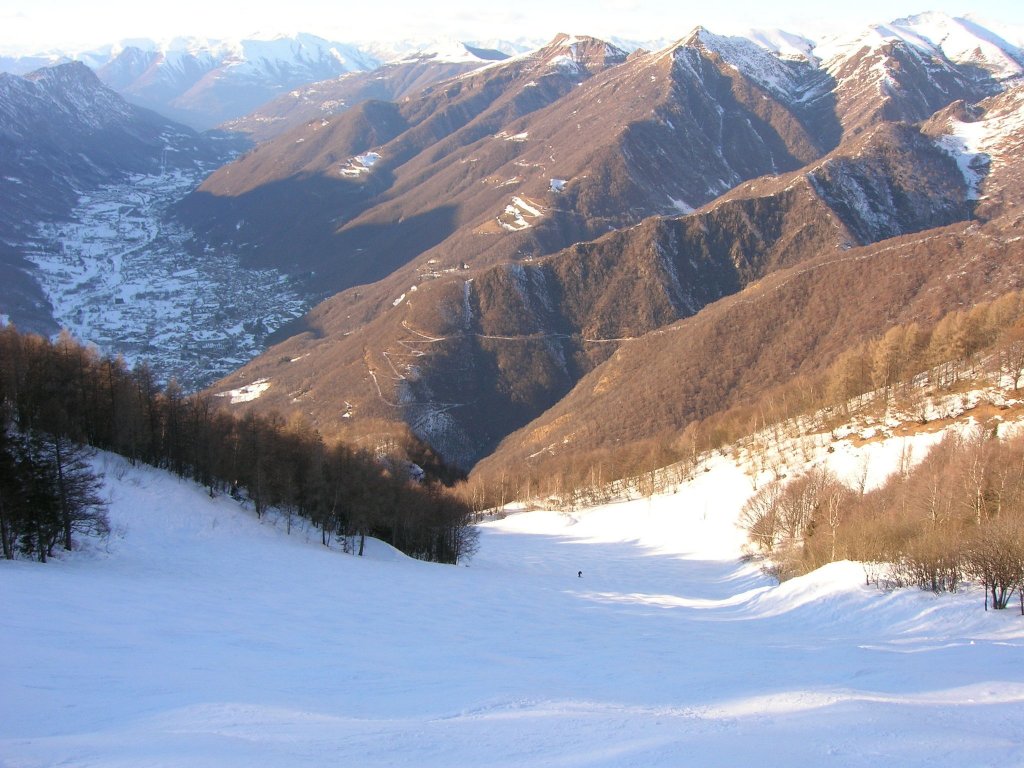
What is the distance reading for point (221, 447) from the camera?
7262 cm

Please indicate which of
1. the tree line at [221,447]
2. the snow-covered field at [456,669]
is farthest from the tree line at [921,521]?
the tree line at [221,447]

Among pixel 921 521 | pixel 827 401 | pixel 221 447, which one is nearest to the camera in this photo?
pixel 921 521

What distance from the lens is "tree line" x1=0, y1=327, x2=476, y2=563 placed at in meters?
65.8

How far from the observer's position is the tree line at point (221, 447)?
65.8 m

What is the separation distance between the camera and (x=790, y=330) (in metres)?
193

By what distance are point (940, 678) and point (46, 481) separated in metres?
46.3

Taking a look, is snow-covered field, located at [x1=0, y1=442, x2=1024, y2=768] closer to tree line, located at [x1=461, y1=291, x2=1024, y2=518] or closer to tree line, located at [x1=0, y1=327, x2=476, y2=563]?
tree line, located at [x1=0, y1=327, x2=476, y2=563]

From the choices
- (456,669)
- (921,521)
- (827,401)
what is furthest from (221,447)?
(827,401)

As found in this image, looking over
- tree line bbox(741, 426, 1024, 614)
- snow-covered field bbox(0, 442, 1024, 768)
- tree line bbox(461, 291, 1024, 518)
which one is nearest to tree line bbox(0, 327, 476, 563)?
snow-covered field bbox(0, 442, 1024, 768)

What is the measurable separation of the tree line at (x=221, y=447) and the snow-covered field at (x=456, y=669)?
16.1m

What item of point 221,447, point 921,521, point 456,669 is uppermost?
point 221,447

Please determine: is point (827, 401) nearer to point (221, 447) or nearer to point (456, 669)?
point (221, 447)

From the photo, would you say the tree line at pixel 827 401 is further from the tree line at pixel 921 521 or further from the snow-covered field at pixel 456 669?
the snow-covered field at pixel 456 669

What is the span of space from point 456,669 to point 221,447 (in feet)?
184
